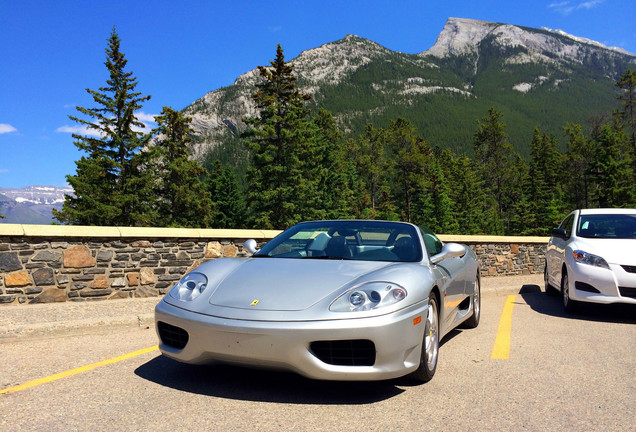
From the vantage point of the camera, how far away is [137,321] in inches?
250

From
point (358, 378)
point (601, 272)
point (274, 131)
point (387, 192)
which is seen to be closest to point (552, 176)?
point (387, 192)

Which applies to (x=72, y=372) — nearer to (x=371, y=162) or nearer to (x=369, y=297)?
(x=369, y=297)

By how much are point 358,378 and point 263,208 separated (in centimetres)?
3869

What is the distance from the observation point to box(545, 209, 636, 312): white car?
715cm

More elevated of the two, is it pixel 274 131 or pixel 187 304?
pixel 274 131

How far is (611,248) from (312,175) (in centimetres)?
4287

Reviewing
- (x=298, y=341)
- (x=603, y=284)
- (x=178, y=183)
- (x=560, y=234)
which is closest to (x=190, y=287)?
(x=298, y=341)

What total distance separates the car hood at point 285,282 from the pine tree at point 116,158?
118 ft

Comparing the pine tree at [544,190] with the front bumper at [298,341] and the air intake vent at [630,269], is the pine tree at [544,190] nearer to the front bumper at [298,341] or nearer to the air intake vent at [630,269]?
the air intake vent at [630,269]

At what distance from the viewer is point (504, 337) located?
604 cm

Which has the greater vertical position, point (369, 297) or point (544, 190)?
point (369, 297)

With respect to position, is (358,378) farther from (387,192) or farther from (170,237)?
(387,192)

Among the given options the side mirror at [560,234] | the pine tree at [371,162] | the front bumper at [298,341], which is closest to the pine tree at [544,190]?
the pine tree at [371,162]

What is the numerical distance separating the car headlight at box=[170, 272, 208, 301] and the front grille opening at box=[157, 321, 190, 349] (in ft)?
0.73
